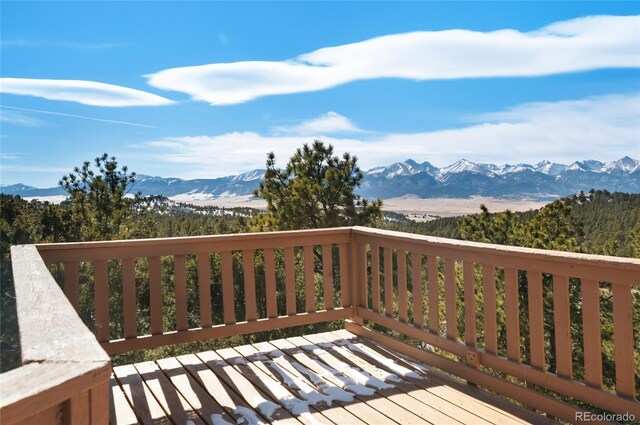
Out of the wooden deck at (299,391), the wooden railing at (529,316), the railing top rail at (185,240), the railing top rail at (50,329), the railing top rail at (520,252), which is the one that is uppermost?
the railing top rail at (50,329)

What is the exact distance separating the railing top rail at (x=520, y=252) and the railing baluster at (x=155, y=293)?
161cm

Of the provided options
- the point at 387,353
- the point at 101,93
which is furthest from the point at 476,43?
the point at 101,93

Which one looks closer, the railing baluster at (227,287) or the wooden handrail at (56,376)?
the wooden handrail at (56,376)

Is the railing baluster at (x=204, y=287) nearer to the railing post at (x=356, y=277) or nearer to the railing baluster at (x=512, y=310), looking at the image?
the railing post at (x=356, y=277)

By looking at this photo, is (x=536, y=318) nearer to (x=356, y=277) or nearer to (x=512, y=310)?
(x=512, y=310)

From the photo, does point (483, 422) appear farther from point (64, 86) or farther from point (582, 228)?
point (64, 86)

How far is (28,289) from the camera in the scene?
55.5 inches

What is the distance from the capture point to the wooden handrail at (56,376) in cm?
71

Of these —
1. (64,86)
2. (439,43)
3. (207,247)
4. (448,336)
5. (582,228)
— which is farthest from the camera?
(64,86)

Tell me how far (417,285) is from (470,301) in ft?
1.39

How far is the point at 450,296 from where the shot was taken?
115 inches

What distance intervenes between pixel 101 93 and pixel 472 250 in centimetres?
7674

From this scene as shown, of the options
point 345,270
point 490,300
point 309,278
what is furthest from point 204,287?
point 490,300

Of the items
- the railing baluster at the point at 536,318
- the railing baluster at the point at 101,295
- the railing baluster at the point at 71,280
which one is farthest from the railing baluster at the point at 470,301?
the railing baluster at the point at 71,280
